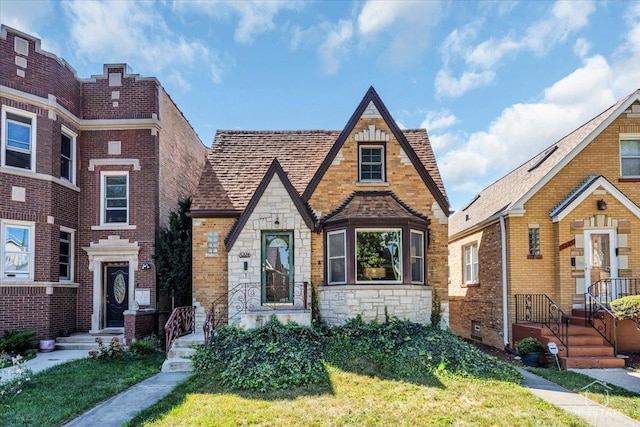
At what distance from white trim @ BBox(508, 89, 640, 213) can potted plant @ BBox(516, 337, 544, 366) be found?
4.09m

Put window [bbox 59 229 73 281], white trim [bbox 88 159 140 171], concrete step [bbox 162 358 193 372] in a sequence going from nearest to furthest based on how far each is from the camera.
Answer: concrete step [bbox 162 358 193 372], window [bbox 59 229 73 281], white trim [bbox 88 159 140 171]

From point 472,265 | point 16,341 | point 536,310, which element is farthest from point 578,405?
point 16,341

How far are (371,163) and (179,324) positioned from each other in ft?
23.8

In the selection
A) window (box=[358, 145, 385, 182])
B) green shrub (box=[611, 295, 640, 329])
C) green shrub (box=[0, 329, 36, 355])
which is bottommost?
green shrub (box=[0, 329, 36, 355])

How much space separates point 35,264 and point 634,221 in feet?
59.0

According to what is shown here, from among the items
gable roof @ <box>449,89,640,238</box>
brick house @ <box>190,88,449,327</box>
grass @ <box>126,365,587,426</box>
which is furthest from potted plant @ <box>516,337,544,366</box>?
gable roof @ <box>449,89,640,238</box>

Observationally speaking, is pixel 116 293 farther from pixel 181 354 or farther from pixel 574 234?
pixel 574 234

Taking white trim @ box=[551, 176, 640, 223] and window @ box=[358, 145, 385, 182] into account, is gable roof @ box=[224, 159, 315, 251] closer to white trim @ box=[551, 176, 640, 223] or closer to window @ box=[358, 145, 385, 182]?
window @ box=[358, 145, 385, 182]

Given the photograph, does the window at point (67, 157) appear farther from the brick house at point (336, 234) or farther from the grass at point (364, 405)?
the grass at point (364, 405)

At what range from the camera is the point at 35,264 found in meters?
12.8

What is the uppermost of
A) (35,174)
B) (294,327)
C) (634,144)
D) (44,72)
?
(44,72)

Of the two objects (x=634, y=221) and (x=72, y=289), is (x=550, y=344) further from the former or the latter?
(x=72, y=289)

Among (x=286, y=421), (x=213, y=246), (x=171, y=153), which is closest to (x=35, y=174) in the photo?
(x=171, y=153)

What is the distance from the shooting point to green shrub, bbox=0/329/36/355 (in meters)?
11.4
